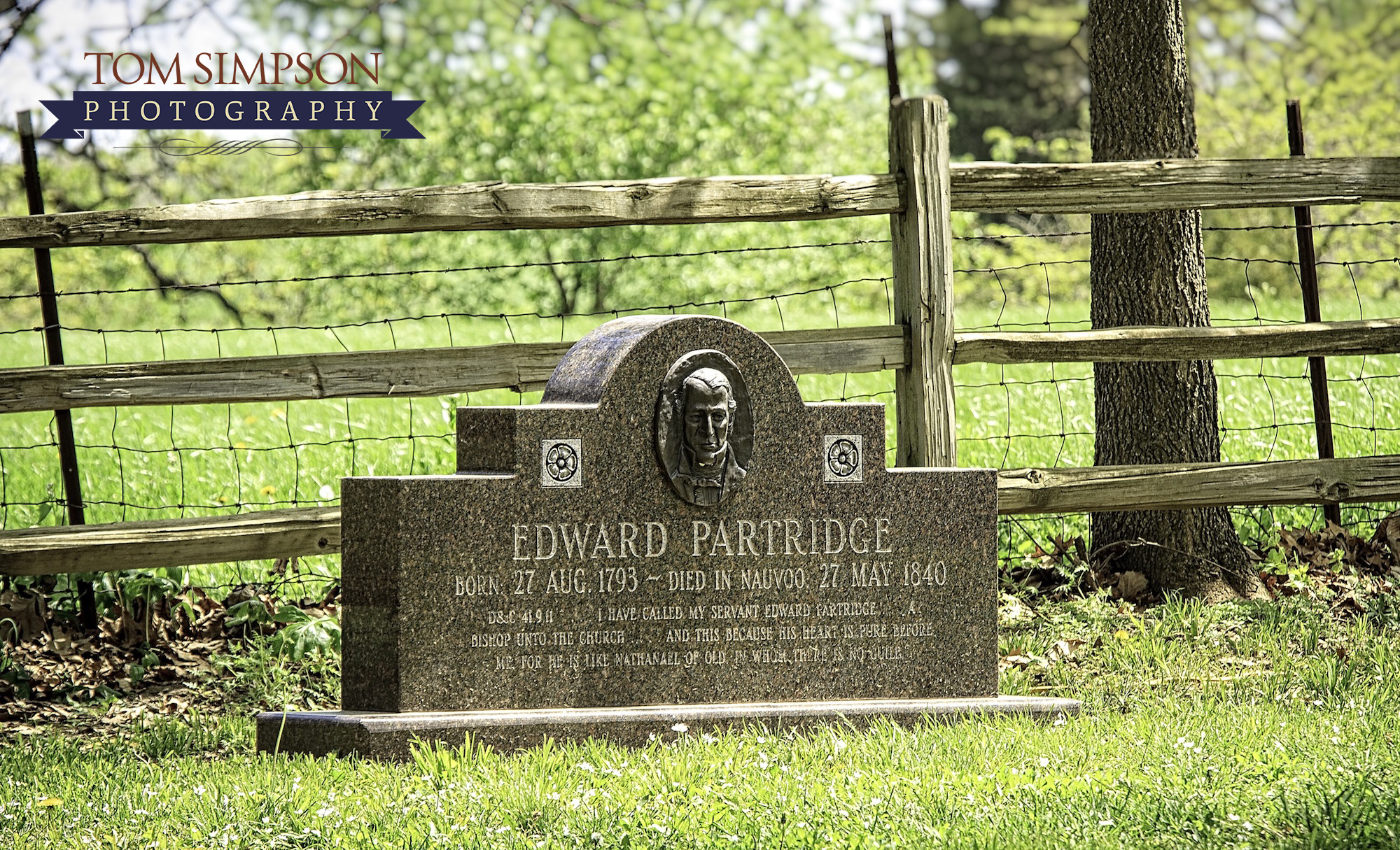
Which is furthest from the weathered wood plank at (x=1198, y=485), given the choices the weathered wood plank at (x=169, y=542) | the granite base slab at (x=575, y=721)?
the weathered wood plank at (x=169, y=542)

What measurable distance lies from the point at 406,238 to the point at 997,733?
1498cm

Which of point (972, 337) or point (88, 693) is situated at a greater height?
point (972, 337)

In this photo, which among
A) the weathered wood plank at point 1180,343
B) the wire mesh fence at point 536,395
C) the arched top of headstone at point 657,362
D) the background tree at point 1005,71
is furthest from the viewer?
the background tree at point 1005,71

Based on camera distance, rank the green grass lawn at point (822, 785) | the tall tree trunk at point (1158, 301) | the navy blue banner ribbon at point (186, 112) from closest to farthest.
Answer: the green grass lawn at point (822, 785), the tall tree trunk at point (1158, 301), the navy blue banner ribbon at point (186, 112)

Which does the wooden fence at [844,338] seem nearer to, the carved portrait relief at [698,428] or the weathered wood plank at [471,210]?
the weathered wood plank at [471,210]

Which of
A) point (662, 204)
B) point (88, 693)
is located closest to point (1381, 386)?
point (662, 204)

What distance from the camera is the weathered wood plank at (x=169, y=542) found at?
211 inches

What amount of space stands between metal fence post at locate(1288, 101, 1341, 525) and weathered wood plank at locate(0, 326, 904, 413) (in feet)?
9.09

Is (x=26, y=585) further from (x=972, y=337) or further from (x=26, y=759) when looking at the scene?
(x=972, y=337)

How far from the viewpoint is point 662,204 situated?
5801 millimetres

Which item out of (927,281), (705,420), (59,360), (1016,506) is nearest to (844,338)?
(927,281)

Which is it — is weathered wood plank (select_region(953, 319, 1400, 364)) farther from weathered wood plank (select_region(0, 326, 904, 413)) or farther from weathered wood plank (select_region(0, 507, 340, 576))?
weathered wood plank (select_region(0, 507, 340, 576))

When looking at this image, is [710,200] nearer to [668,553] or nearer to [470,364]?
[470,364]

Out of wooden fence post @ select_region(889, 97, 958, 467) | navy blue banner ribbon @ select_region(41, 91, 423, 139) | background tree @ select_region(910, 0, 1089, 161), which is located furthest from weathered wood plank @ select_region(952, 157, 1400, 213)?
background tree @ select_region(910, 0, 1089, 161)
